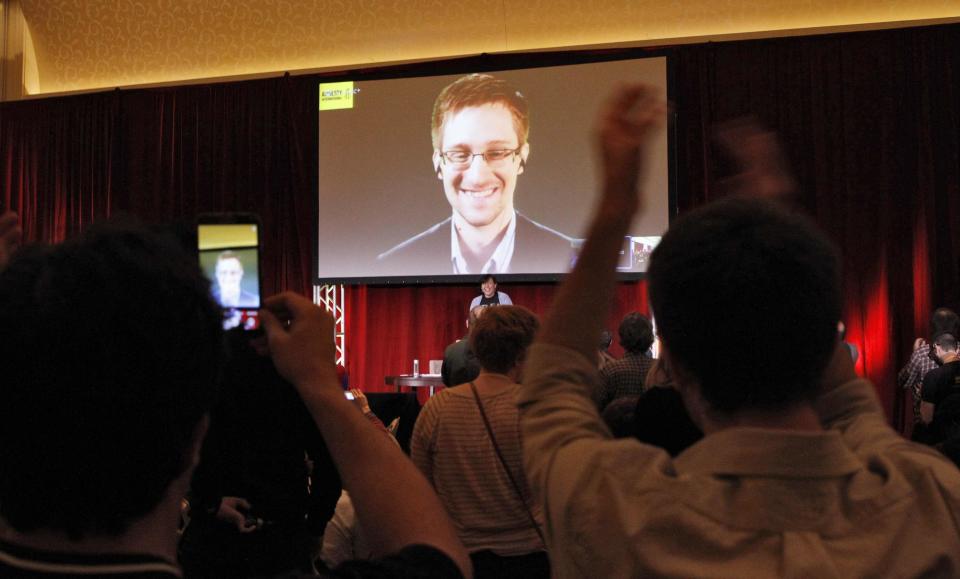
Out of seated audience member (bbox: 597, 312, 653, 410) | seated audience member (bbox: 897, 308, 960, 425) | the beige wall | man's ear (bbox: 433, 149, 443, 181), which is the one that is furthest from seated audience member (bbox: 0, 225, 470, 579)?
the beige wall

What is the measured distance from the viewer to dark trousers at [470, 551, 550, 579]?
2295 millimetres

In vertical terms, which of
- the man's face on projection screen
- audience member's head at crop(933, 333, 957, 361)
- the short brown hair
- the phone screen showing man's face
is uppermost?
the short brown hair

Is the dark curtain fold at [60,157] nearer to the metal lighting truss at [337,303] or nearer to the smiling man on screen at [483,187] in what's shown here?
the metal lighting truss at [337,303]

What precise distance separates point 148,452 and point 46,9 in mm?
11037

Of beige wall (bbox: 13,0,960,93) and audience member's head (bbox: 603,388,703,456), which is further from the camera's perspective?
beige wall (bbox: 13,0,960,93)

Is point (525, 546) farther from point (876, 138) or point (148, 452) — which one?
point (876, 138)

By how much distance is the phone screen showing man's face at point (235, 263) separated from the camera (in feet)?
3.59

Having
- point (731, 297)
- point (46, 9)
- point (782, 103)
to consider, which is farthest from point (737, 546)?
point (46, 9)

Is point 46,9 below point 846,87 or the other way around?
the other way around

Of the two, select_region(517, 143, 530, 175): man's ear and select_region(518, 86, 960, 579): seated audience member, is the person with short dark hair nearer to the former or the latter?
select_region(518, 86, 960, 579): seated audience member

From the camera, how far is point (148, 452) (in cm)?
61

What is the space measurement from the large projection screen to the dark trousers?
18.8 ft

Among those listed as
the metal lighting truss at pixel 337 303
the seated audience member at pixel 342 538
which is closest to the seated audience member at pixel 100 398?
the seated audience member at pixel 342 538

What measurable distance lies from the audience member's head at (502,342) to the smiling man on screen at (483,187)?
18.7 feet
